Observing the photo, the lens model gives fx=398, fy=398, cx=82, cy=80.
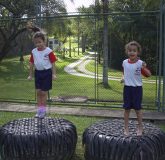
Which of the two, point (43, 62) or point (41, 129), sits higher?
point (43, 62)

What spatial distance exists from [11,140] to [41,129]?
1.61ft

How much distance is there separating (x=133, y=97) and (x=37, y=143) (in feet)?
4.99

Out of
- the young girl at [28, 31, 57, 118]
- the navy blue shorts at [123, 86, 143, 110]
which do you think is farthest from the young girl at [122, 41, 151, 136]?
the young girl at [28, 31, 57, 118]

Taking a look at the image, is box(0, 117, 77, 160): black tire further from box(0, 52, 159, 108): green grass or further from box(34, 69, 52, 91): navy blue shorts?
box(0, 52, 159, 108): green grass

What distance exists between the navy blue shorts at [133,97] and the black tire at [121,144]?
391mm

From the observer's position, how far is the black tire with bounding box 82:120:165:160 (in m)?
5.31

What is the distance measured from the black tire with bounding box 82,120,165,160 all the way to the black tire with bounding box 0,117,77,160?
0.30 metres

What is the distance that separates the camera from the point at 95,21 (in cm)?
1097

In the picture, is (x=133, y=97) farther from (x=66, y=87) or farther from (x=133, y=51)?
(x=66, y=87)

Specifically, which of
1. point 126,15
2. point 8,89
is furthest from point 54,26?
point 8,89

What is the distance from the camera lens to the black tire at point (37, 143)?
5680 millimetres

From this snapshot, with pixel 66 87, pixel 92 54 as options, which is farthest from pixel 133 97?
pixel 66 87

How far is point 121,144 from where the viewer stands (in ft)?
17.5

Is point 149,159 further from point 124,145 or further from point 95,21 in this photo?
point 95,21
